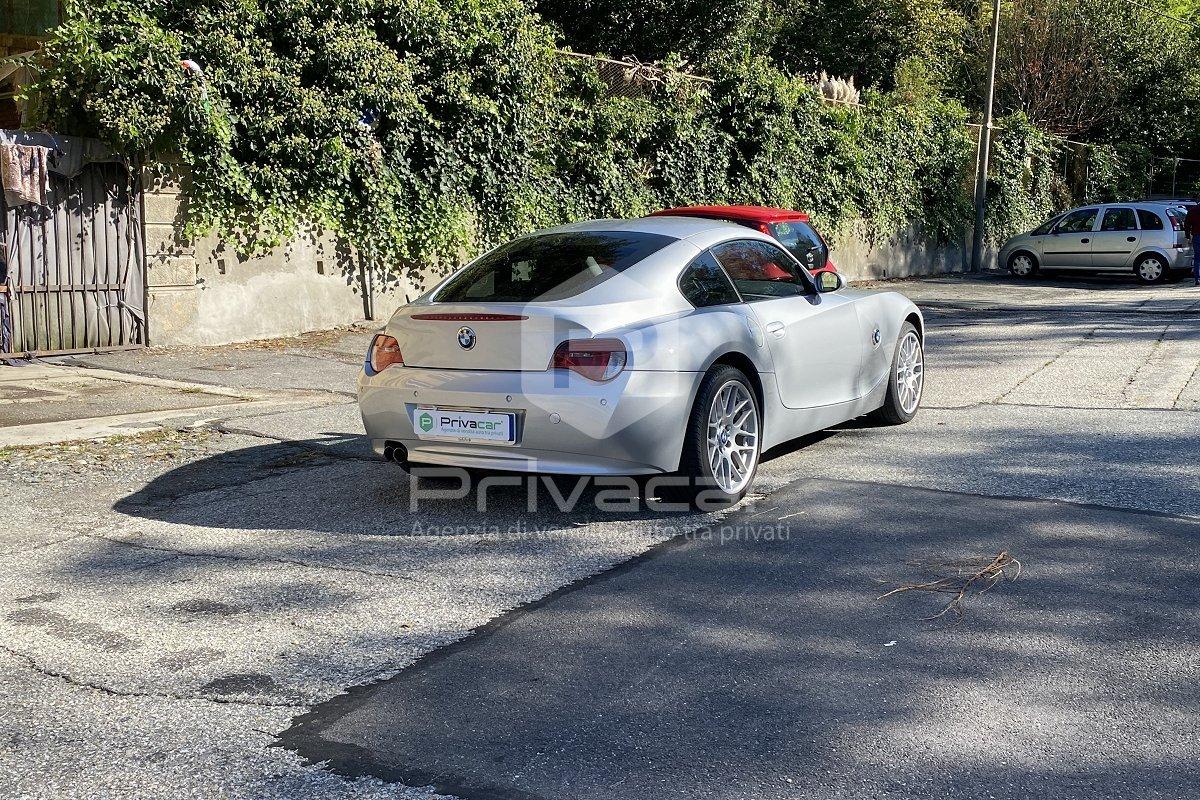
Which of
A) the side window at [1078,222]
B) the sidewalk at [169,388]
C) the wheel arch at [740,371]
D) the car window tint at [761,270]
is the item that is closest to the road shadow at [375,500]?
the wheel arch at [740,371]

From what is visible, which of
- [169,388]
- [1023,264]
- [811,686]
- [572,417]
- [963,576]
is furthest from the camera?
[1023,264]

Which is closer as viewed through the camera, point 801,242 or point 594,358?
point 594,358

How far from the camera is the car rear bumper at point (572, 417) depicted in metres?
5.65

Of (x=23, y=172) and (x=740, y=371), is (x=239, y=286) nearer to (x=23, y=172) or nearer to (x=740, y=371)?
(x=23, y=172)

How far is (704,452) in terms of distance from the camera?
597cm

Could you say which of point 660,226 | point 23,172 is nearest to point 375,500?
point 660,226

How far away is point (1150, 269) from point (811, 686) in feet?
73.4

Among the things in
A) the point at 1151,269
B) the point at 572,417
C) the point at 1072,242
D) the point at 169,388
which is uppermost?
the point at 1072,242

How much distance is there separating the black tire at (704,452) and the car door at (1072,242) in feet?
67.5

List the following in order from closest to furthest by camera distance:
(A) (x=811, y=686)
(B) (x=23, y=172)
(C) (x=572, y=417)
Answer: (A) (x=811, y=686) < (C) (x=572, y=417) < (B) (x=23, y=172)

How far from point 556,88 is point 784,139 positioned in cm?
616

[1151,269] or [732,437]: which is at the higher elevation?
[1151,269]

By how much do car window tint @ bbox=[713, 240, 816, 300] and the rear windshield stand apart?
432mm

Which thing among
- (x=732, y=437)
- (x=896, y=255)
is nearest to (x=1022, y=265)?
(x=896, y=255)
